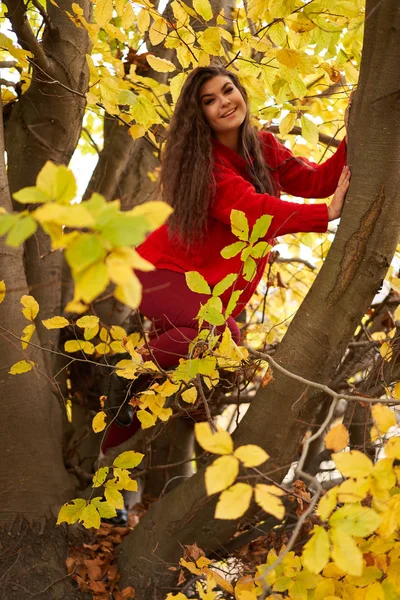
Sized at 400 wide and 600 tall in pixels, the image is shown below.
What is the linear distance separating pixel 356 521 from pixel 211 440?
301 millimetres

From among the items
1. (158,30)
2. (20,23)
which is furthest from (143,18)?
(20,23)

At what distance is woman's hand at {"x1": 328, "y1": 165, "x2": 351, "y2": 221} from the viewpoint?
1.95 meters

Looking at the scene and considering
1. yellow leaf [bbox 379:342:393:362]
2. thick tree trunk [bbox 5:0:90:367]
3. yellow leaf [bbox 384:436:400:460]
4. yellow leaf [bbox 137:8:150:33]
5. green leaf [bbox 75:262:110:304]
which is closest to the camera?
Result: green leaf [bbox 75:262:110:304]

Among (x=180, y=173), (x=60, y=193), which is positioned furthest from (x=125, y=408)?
(x=60, y=193)

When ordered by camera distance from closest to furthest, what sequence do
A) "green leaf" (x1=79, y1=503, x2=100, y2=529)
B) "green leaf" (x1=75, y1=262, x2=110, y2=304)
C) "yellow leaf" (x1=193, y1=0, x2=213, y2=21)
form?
"green leaf" (x1=75, y1=262, x2=110, y2=304) < "green leaf" (x1=79, y1=503, x2=100, y2=529) < "yellow leaf" (x1=193, y1=0, x2=213, y2=21)

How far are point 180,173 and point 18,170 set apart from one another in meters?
0.86

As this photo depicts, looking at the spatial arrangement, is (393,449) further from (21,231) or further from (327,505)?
(21,231)

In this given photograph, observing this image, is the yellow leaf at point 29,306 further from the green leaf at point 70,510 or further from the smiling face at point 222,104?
the smiling face at point 222,104

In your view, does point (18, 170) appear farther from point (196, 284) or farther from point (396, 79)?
point (396, 79)

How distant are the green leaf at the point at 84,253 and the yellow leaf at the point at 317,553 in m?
0.65

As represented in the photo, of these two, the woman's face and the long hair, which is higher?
the woman's face

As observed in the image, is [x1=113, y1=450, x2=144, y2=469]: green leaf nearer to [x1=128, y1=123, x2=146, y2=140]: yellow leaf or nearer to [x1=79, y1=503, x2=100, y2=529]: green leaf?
[x1=79, y1=503, x2=100, y2=529]: green leaf

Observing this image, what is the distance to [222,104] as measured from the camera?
2461 millimetres

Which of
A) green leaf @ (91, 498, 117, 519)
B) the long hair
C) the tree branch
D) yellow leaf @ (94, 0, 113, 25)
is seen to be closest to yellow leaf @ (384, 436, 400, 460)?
green leaf @ (91, 498, 117, 519)
